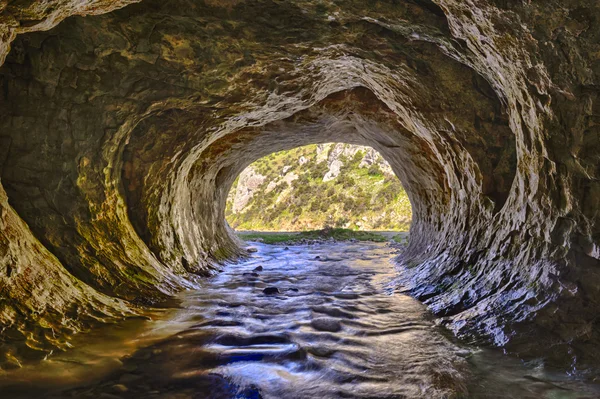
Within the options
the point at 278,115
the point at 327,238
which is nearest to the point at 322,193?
the point at 327,238

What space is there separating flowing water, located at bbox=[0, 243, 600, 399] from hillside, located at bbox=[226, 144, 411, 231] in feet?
122

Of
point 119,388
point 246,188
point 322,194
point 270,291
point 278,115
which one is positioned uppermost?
point 278,115

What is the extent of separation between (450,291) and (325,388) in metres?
3.45

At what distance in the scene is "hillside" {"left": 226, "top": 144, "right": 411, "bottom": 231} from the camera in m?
45.9

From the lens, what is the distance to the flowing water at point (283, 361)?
10.1ft

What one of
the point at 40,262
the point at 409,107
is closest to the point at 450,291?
the point at 409,107

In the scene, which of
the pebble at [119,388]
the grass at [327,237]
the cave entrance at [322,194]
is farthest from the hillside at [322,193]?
the pebble at [119,388]

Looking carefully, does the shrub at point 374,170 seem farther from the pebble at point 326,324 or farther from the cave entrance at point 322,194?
the pebble at point 326,324

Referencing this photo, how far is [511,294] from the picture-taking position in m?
4.32

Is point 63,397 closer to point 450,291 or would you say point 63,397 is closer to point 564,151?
point 564,151

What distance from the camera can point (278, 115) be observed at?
8953 mm

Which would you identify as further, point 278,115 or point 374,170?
point 374,170

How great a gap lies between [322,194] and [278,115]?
1720 inches

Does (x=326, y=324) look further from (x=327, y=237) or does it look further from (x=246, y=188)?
(x=246, y=188)
